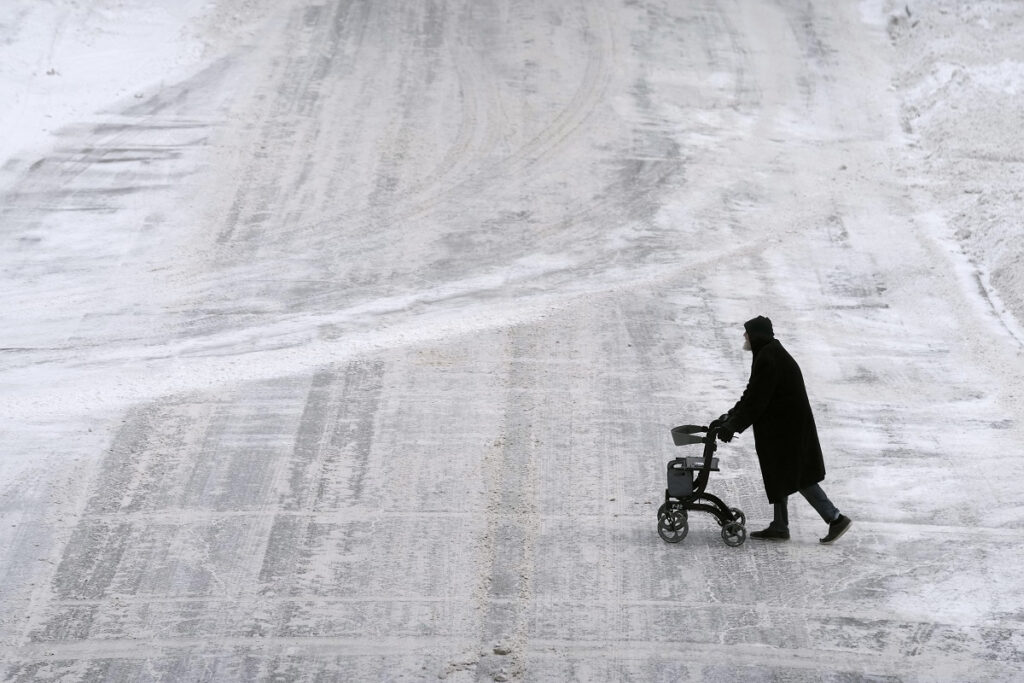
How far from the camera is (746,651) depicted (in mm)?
6809

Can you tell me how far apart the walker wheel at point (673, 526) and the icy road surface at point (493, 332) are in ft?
0.33

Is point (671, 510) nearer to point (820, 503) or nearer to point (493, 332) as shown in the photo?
point (820, 503)

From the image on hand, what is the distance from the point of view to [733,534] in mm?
7762

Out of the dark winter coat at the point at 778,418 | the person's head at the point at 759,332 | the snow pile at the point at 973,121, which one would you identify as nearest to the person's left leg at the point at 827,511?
the dark winter coat at the point at 778,418

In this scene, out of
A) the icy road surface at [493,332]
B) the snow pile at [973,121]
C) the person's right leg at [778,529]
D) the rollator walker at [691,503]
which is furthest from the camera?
the snow pile at [973,121]

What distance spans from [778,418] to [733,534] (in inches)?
Answer: 33.1

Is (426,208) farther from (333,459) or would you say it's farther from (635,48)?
(635,48)

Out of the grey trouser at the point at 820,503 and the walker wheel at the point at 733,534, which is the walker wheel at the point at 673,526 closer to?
the walker wheel at the point at 733,534

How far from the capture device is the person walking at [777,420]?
7484 mm

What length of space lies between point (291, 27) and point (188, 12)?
1.72m

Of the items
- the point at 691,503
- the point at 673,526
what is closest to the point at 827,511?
the point at 691,503

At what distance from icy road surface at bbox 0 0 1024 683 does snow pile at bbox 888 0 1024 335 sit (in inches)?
2.7

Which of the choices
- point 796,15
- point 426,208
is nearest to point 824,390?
point 426,208

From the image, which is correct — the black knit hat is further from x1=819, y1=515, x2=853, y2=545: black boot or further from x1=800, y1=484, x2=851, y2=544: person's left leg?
x1=819, y1=515, x2=853, y2=545: black boot
